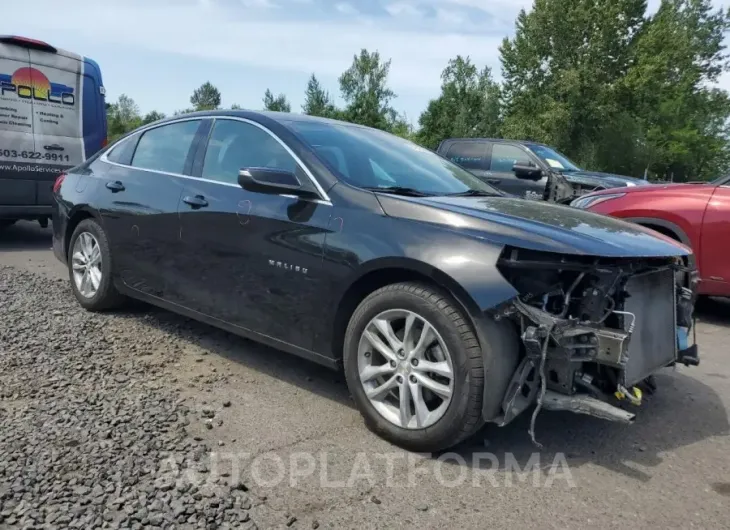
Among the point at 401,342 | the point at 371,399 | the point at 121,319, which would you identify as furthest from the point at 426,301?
the point at 121,319

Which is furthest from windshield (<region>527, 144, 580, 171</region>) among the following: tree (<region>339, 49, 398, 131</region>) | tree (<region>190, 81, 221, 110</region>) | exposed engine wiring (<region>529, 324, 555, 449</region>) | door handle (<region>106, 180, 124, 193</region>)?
tree (<region>190, 81, 221, 110</region>)

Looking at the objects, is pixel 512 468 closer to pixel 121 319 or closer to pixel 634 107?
pixel 121 319

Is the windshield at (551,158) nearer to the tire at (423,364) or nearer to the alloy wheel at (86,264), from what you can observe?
the alloy wheel at (86,264)

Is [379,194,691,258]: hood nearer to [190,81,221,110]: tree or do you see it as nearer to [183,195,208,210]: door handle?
[183,195,208,210]: door handle

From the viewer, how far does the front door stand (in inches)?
140

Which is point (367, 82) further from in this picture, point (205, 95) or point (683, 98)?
point (205, 95)

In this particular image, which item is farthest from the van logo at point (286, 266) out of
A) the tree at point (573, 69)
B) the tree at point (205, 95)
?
the tree at point (205, 95)

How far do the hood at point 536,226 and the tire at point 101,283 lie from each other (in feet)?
8.55

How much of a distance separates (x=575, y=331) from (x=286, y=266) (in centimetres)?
159

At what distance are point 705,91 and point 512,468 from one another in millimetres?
62575

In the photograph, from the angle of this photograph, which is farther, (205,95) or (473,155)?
(205,95)

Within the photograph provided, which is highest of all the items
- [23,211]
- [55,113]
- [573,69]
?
[573,69]

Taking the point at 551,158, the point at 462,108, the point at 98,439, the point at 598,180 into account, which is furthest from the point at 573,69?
the point at 98,439

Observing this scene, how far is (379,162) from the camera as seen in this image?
13.1ft
